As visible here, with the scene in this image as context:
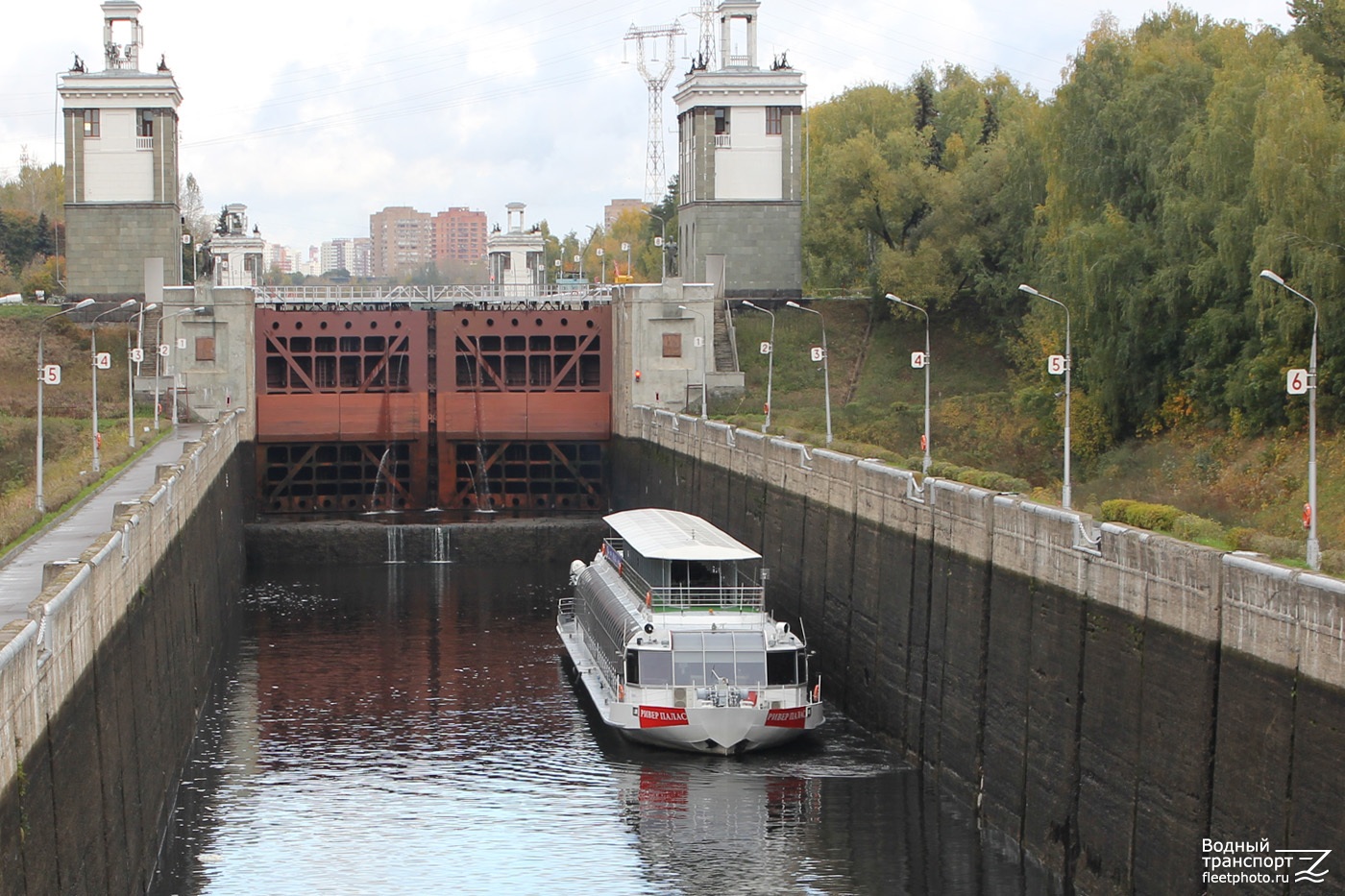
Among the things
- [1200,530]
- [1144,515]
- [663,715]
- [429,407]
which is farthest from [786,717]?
[429,407]

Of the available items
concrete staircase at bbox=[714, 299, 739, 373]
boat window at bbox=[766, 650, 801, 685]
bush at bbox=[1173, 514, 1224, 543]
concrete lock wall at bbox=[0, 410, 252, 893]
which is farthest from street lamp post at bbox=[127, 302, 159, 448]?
bush at bbox=[1173, 514, 1224, 543]

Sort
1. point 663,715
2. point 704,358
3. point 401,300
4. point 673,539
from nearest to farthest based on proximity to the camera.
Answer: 1. point 663,715
2. point 673,539
3. point 704,358
4. point 401,300

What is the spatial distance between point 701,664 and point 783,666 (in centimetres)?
162

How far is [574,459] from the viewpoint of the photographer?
71.2 metres

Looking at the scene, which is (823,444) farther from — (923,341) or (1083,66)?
(923,341)

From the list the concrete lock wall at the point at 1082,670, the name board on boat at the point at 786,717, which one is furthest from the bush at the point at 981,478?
the name board on boat at the point at 786,717

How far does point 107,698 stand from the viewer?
2475cm

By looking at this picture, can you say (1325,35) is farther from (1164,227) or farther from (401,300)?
(401,300)

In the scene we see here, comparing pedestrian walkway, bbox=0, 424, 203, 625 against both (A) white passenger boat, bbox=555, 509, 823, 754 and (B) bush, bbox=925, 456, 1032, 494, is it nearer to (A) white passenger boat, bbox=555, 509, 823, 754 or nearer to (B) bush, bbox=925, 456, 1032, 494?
(A) white passenger boat, bbox=555, 509, 823, 754

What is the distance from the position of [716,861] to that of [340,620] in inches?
983

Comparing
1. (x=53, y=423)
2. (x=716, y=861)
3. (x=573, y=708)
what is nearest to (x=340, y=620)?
(x=573, y=708)

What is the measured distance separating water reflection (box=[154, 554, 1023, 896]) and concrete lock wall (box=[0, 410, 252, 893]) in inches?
52.4

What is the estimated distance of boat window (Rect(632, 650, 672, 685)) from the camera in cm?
3525

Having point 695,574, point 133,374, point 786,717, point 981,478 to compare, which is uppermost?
point 133,374
